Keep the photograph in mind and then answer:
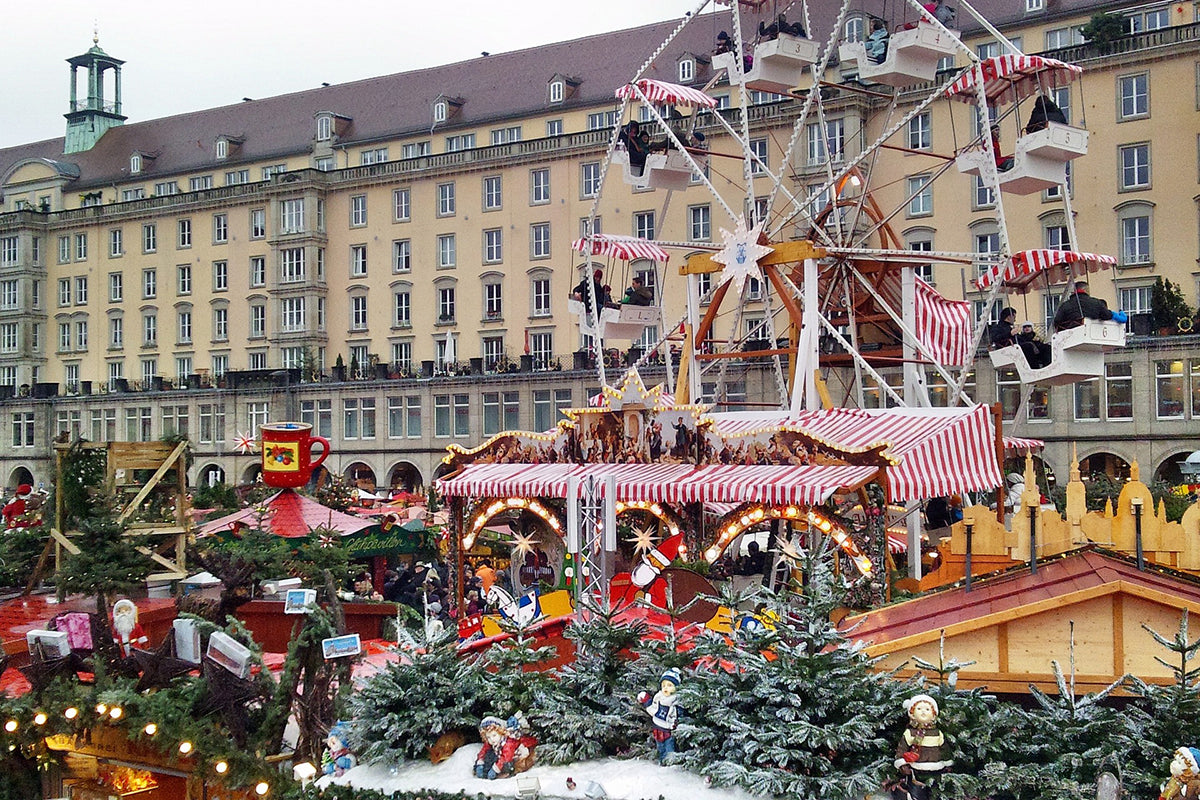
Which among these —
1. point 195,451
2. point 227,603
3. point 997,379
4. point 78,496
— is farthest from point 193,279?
point 227,603

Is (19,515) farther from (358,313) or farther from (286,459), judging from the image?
(358,313)

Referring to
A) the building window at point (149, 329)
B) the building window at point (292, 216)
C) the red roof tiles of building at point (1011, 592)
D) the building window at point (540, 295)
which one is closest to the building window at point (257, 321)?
the building window at point (292, 216)

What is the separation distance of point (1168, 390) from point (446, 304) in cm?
3404

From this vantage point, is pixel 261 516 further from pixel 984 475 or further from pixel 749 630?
pixel 749 630

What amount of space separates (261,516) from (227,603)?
632 cm

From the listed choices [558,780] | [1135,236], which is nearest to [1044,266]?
[558,780]

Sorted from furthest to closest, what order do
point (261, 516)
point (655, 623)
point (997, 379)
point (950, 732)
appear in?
point (997, 379) < point (261, 516) < point (655, 623) < point (950, 732)

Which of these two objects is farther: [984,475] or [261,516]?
[261,516]

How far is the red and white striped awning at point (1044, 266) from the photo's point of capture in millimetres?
21578

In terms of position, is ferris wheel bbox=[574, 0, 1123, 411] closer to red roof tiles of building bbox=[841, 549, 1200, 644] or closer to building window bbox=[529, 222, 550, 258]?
red roof tiles of building bbox=[841, 549, 1200, 644]

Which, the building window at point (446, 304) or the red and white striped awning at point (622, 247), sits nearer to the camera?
the red and white striped awning at point (622, 247)

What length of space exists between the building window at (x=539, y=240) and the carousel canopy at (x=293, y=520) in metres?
32.3

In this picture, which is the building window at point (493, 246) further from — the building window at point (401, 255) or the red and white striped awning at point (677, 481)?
the red and white striped awning at point (677, 481)

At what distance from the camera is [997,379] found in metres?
46.2
